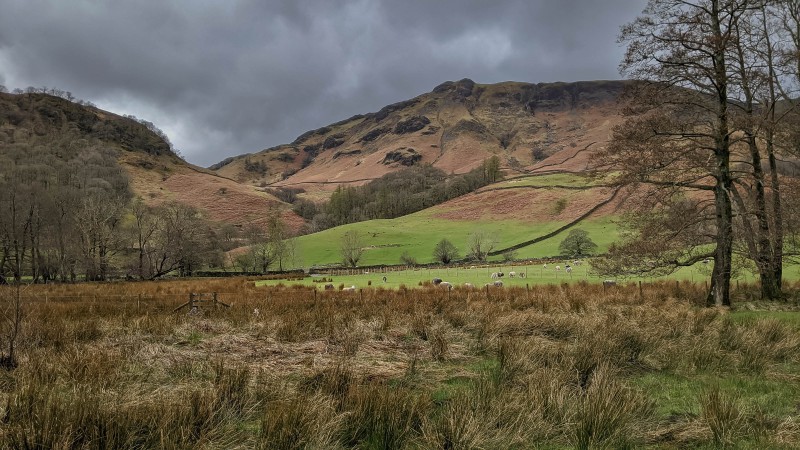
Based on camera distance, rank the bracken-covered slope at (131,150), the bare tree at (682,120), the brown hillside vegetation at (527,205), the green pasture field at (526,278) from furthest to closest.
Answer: the bracken-covered slope at (131,150) < the brown hillside vegetation at (527,205) < the green pasture field at (526,278) < the bare tree at (682,120)

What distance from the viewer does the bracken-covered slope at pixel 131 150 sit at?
125 metres

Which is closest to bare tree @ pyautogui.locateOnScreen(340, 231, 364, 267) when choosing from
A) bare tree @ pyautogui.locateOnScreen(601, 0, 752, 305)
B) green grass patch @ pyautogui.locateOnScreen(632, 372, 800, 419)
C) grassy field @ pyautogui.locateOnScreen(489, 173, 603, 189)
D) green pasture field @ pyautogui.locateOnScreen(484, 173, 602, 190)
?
bare tree @ pyautogui.locateOnScreen(601, 0, 752, 305)

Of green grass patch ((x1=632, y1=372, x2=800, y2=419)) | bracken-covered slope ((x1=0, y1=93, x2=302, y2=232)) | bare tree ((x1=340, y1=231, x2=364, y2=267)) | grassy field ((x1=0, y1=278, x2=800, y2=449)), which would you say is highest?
bracken-covered slope ((x1=0, y1=93, x2=302, y2=232))

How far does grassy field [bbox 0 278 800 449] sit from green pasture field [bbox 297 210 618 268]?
56929mm

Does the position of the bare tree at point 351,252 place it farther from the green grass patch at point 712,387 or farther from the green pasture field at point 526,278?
the green grass patch at point 712,387

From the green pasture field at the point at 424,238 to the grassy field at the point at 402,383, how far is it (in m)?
56.9

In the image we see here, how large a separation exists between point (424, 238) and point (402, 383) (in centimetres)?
8215

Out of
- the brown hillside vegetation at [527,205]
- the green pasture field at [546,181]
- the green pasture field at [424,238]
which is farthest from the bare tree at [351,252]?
the green pasture field at [546,181]

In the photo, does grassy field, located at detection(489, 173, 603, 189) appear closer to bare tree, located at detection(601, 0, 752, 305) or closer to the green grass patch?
bare tree, located at detection(601, 0, 752, 305)

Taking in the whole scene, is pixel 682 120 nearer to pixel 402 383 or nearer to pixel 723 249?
pixel 723 249

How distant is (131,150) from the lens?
504 feet

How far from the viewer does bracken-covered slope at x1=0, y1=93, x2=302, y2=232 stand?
409 ft

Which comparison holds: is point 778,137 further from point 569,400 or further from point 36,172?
point 36,172

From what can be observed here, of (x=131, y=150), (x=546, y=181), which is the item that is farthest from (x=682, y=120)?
(x=131, y=150)
